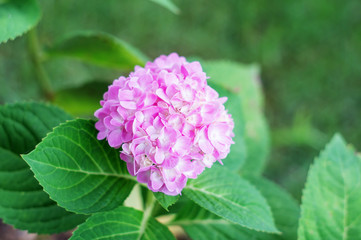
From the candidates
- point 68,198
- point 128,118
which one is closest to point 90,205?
point 68,198

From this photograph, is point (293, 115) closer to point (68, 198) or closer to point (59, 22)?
point (59, 22)

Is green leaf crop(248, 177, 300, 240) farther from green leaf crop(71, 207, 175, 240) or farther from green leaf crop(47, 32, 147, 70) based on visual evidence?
green leaf crop(47, 32, 147, 70)

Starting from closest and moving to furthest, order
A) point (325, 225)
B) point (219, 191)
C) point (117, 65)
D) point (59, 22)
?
point (219, 191) → point (325, 225) → point (117, 65) → point (59, 22)

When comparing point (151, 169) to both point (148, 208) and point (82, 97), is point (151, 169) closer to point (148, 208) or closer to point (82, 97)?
point (148, 208)

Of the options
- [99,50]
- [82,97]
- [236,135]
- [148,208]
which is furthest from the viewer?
[82,97]

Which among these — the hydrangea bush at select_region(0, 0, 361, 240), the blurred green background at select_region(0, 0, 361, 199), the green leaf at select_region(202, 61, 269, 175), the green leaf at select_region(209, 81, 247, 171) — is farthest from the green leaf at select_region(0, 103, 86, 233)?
the blurred green background at select_region(0, 0, 361, 199)

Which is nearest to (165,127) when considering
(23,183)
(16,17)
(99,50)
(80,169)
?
(80,169)
